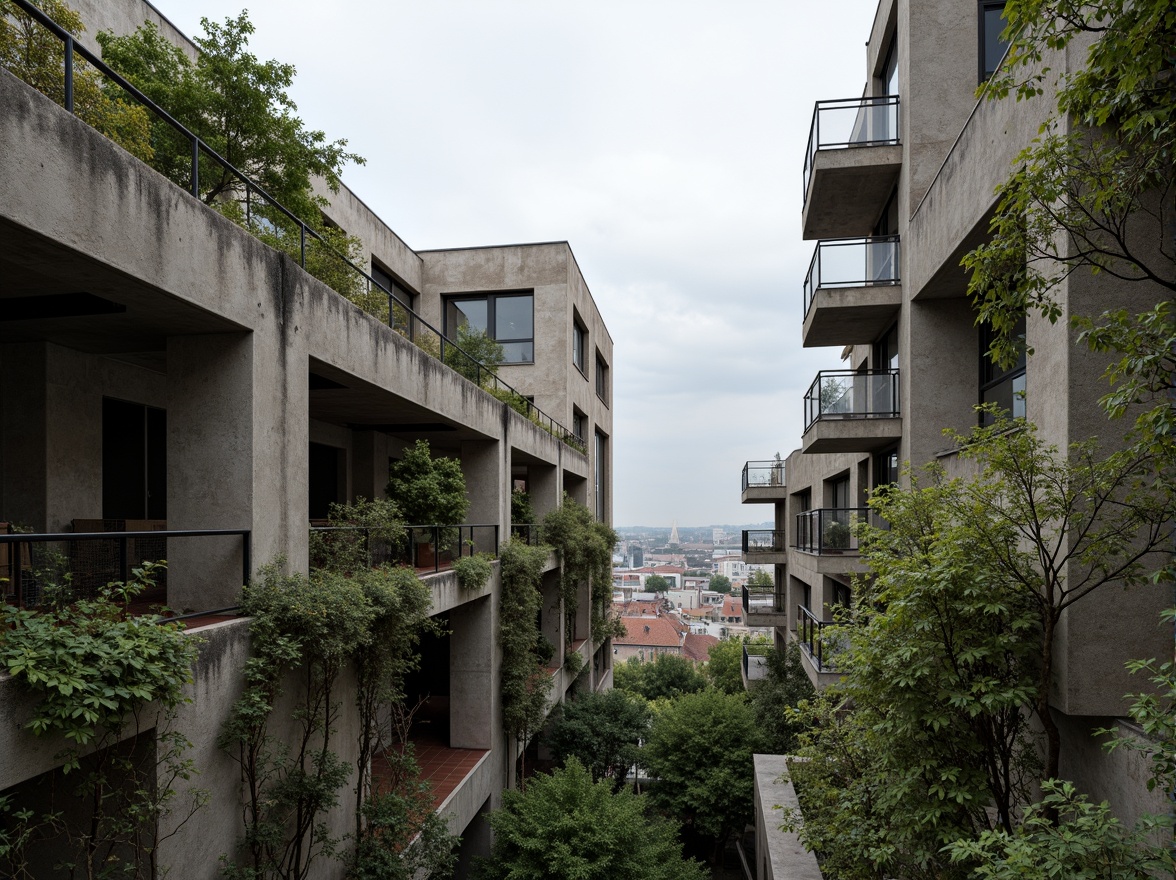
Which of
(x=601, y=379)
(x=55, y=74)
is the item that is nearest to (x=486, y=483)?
(x=55, y=74)

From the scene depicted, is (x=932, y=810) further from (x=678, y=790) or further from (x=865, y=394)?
(x=678, y=790)

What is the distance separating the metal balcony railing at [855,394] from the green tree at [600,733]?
40.0 feet

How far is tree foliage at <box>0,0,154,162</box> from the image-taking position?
21.9ft

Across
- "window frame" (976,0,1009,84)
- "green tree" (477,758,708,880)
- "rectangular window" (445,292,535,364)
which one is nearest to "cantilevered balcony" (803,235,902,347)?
"window frame" (976,0,1009,84)

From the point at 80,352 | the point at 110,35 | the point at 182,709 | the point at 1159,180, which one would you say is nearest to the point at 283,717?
the point at 182,709

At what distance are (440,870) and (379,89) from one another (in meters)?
16.9

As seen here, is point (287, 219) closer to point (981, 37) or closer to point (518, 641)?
point (518, 641)

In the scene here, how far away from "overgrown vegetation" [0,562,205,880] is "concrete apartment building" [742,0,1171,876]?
8.19m

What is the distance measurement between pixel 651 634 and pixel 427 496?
105321 millimetres

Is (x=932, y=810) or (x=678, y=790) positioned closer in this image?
(x=932, y=810)

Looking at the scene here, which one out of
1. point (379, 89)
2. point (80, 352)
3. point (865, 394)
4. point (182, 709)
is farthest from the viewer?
point (379, 89)

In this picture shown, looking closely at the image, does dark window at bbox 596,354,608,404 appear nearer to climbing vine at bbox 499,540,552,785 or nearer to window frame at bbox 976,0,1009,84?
climbing vine at bbox 499,540,552,785

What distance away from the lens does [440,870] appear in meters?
10.8

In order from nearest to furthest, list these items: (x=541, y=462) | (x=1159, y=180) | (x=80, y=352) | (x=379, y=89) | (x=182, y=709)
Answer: (x=1159, y=180) → (x=182, y=709) → (x=80, y=352) → (x=379, y=89) → (x=541, y=462)
